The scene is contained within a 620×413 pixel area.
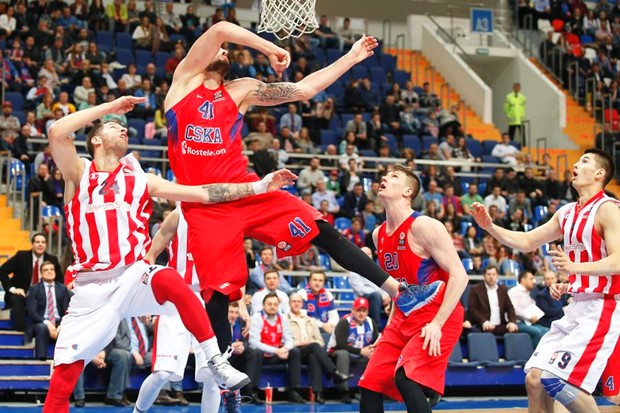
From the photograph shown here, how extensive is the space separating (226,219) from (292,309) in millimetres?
6397

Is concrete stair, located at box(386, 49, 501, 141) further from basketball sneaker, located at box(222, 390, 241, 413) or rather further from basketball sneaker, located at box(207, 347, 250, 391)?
basketball sneaker, located at box(207, 347, 250, 391)

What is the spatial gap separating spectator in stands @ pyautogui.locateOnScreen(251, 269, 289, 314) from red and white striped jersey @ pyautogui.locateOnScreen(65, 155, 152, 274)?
6.07m

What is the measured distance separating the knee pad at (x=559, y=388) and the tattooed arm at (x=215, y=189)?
2.19 m

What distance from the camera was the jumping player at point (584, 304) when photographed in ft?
21.7

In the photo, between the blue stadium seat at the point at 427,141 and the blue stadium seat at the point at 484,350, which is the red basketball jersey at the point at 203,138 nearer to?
the blue stadium seat at the point at 484,350

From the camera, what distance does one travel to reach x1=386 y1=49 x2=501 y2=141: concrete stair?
2458 cm

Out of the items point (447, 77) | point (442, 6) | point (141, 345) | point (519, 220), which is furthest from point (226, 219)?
point (442, 6)

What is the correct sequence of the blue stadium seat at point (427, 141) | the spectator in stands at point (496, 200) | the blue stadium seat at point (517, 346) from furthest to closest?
the blue stadium seat at point (427, 141)
the spectator in stands at point (496, 200)
the blue stadium seat at point (517, 346)

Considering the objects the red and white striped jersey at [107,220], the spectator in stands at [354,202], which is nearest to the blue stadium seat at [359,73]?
the spectator in stands at [354,202]

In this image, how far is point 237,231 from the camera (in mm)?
6844

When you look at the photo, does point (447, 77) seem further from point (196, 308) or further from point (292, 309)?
point (196, 308)

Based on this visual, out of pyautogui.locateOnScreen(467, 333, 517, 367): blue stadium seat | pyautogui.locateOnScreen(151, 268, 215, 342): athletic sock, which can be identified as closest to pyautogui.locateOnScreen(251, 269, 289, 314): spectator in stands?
pyautogui.locateOnScreen(467, 333, 517, 367): blue stadium seat

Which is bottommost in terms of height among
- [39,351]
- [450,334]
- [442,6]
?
[39,351]

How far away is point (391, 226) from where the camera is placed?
7109 millimetres
